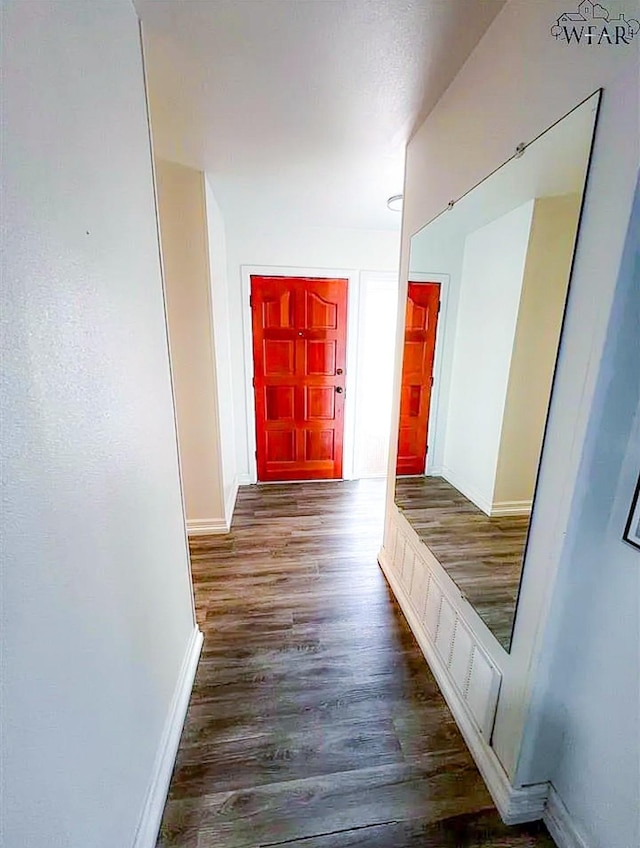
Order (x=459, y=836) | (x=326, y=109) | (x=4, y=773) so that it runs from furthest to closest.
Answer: (x=326, y=109), (x=459, y=836), (x=4, y=773)

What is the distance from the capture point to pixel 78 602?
712 mm

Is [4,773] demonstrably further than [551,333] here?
No

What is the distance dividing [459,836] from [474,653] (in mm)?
484

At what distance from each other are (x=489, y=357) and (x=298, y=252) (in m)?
2.45

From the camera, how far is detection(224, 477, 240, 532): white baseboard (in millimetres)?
2842

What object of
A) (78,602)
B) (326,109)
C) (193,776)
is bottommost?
(193,776)

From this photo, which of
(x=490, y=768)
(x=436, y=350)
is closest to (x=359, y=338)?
(x=436, y=350)

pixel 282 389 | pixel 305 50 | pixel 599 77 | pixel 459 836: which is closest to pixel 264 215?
pixel 282 389

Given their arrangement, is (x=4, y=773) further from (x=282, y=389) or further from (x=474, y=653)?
(x=282, y=389)

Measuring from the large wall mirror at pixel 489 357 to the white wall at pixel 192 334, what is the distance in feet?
4.43

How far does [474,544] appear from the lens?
1399mm

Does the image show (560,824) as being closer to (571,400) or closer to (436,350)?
(571,400)

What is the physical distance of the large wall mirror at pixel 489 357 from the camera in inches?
37.4

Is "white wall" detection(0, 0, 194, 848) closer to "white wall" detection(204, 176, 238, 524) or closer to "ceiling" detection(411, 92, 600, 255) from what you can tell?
"ceiling" detection(411, 92, 600, 255)
